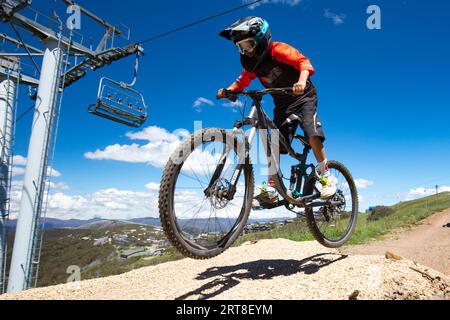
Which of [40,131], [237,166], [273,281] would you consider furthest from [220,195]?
[40,131]

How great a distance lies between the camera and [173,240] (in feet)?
12.5

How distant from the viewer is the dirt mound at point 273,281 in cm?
445

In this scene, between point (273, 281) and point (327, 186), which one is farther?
point (327, 186)

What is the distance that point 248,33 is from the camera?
454 centimetres

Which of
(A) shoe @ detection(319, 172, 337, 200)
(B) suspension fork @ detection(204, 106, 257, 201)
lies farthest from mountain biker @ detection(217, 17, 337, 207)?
(B) suspension fork @ detection(204, 106, 257, 201)

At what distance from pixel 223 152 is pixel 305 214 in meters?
2.77

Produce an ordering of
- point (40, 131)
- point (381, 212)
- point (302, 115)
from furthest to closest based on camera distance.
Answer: point (381, 212), point (40, 131), point (302, 115)

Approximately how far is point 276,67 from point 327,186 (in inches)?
92.6

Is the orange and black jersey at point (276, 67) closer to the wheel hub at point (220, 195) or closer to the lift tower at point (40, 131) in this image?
the wheel hub at point (220, 195)

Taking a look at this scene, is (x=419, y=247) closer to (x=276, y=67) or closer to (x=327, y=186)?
(x=327, y=186)

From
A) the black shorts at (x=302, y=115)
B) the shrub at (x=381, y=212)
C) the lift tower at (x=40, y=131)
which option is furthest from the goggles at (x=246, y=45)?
the shrub at (x=381, y=212)

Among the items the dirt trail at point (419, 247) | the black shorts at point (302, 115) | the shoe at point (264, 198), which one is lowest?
the dirt trail at point (419, 247)

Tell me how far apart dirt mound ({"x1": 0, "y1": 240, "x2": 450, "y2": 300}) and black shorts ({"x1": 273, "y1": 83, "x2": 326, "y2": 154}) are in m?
2.23

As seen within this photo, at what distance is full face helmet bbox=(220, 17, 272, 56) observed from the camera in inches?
178
